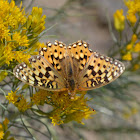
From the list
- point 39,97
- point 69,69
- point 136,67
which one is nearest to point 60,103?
point 39,97

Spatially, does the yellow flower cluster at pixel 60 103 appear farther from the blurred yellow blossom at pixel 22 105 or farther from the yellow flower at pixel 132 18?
the yellow flower at pixel 132 18

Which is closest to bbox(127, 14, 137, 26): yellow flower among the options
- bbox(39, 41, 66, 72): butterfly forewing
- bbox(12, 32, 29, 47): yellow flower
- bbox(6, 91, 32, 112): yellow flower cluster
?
bbox(39, 41, 66, 72): butterfly forewing

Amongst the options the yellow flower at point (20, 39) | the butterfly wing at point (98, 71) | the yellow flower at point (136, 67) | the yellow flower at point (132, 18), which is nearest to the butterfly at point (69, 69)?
the butterfly wing at point (98, 71)

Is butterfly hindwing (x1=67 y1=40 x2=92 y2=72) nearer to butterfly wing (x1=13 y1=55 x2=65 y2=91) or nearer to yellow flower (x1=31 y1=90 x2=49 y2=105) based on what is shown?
butterfly wing (x1=13 y1=55 x2=65 y2=91)

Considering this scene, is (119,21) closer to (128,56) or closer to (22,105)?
(128,56)

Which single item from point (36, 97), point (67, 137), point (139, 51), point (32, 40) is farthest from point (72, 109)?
point (67, 137)
